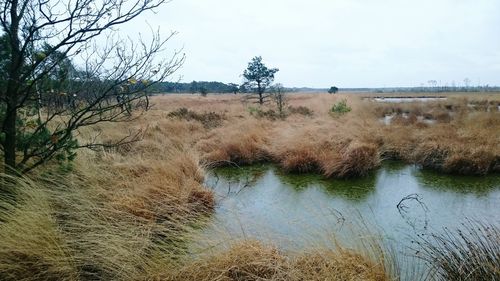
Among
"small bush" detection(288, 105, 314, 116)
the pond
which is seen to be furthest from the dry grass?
"small bush" detection(288, 105, 314, 116)

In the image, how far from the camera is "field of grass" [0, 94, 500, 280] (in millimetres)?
2734

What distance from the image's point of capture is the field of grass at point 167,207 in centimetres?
273

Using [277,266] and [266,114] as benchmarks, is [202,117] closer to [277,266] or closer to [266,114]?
[266,114]

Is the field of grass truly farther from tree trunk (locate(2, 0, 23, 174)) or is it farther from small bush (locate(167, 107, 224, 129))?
small bush (locate(167, 107, 224, 129))

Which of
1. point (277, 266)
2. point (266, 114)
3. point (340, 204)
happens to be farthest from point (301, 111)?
point (277, 266)

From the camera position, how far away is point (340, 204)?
513 centimetres

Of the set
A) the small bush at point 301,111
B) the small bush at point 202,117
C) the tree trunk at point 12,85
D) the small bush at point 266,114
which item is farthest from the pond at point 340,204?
the small bush at point 301,111

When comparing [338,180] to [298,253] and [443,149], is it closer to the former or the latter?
[443,149]

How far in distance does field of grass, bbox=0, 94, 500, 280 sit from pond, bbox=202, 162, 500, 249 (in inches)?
11.4

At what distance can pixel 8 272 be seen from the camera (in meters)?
2.65

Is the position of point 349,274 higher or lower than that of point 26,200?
lower

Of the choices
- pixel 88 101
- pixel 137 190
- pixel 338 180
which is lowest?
pixel 338 180

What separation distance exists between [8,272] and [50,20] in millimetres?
2002

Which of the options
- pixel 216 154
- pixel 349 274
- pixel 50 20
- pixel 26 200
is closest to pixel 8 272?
pixel 26 200
